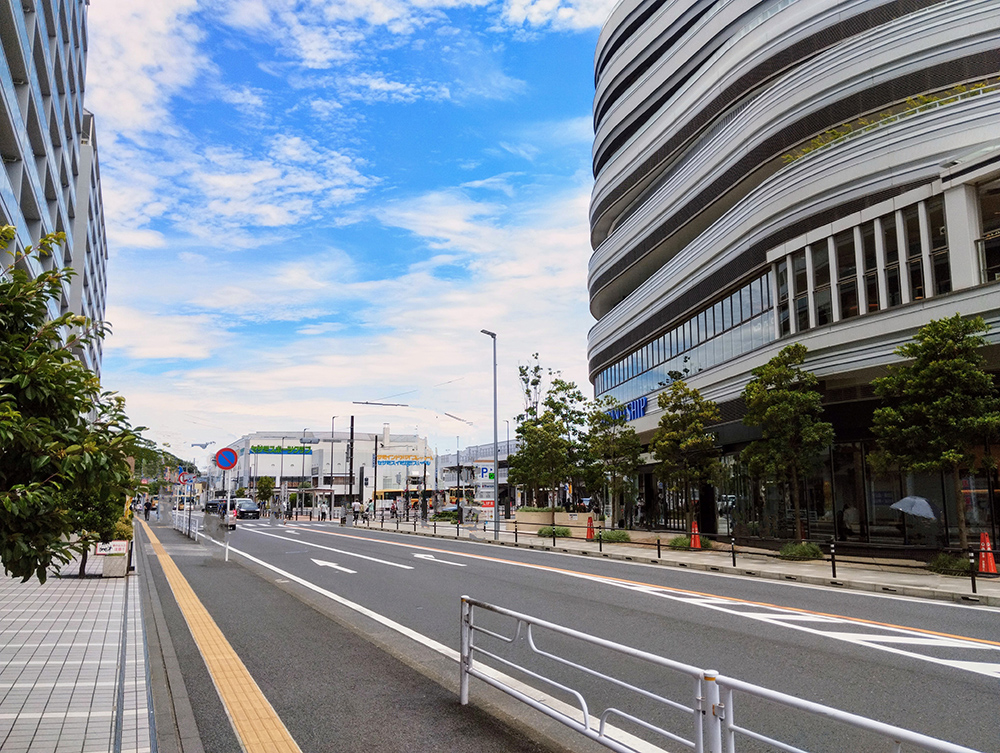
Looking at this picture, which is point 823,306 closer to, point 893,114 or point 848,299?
point 848,299

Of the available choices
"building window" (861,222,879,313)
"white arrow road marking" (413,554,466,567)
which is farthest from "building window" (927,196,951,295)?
"white arrow road marking" (413,554,466,567)

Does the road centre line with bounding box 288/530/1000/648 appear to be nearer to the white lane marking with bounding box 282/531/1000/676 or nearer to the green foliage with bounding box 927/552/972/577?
the white lane marking with bounding box 282/531/1000/676

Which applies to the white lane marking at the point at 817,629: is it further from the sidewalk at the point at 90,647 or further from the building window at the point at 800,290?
the building window at the point at 800,290

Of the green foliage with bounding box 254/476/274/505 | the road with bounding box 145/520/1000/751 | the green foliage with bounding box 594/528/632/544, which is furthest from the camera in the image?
the green foliage with bounding box 254/476/274/505

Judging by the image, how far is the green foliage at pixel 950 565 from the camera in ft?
61.1

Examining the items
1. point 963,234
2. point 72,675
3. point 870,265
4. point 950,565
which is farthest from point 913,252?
point 72,675

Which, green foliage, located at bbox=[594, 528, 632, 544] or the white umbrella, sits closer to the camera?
the white umbrella

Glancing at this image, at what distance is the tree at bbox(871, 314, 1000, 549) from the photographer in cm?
1817

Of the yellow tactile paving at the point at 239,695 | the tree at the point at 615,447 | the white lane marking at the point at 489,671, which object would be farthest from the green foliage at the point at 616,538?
the yellow tactile paving at the point at 239,695

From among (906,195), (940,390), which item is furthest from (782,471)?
(906,195)

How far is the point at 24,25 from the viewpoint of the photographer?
77.7 feet

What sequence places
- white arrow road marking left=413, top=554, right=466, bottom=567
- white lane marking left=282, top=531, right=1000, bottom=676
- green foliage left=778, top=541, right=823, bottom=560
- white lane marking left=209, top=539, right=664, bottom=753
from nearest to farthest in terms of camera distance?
white lane marking left=209, top=539, right=664, bottom=753 < white lane marking left=282, top=531, right=1000, bottom=676 < white arrow road marking left=413, top=554, right=466, bottom=567 < green foliage left=778, top=541, right=823, bottom=560

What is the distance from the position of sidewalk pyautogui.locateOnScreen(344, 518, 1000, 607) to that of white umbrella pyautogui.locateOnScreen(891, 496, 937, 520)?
1.40 metres

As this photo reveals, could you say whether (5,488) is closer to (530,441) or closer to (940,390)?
(940,390)
